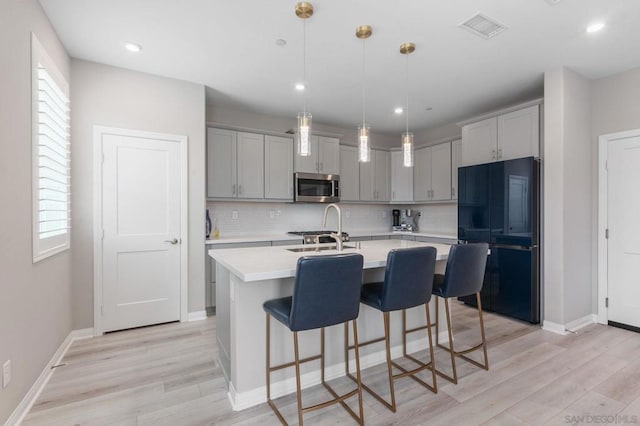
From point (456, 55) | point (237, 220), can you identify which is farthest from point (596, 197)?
point (237, 220)

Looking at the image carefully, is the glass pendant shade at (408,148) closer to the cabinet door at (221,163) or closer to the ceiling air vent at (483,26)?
the ceiling air vent at (483,26)

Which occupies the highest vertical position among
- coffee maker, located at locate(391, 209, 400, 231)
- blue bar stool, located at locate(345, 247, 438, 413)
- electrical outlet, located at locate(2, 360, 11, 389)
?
coffee maker, located at locate(391, 209, 400, 231)

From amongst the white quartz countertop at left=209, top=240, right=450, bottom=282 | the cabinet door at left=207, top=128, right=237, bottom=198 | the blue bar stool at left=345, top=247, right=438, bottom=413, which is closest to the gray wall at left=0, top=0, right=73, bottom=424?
the white quartz countertop at left=209, top=240, right=450, bottom=282

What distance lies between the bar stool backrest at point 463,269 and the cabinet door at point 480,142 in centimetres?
209

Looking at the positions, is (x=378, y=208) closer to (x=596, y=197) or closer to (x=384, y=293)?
(x=596, y=197)

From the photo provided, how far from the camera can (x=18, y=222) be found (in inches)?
74.1

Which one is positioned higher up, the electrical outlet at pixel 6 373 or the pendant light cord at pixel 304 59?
the pendant light cord at pixel 304 59

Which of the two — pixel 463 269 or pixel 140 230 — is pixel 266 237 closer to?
pixel 140 230

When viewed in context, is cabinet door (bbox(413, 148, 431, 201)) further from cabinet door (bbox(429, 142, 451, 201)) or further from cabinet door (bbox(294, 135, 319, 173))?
cabinet door (bbox(294, 135, 319, 173))

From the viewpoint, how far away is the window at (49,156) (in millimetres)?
2131

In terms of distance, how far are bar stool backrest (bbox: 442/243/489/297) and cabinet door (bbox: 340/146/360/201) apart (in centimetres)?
293

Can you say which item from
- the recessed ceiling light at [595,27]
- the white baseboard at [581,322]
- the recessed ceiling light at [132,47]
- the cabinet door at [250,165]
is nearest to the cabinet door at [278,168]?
the cabinet door at [250,165]

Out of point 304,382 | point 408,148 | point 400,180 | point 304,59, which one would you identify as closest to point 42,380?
point 304,382

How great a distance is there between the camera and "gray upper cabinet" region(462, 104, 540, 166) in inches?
137
